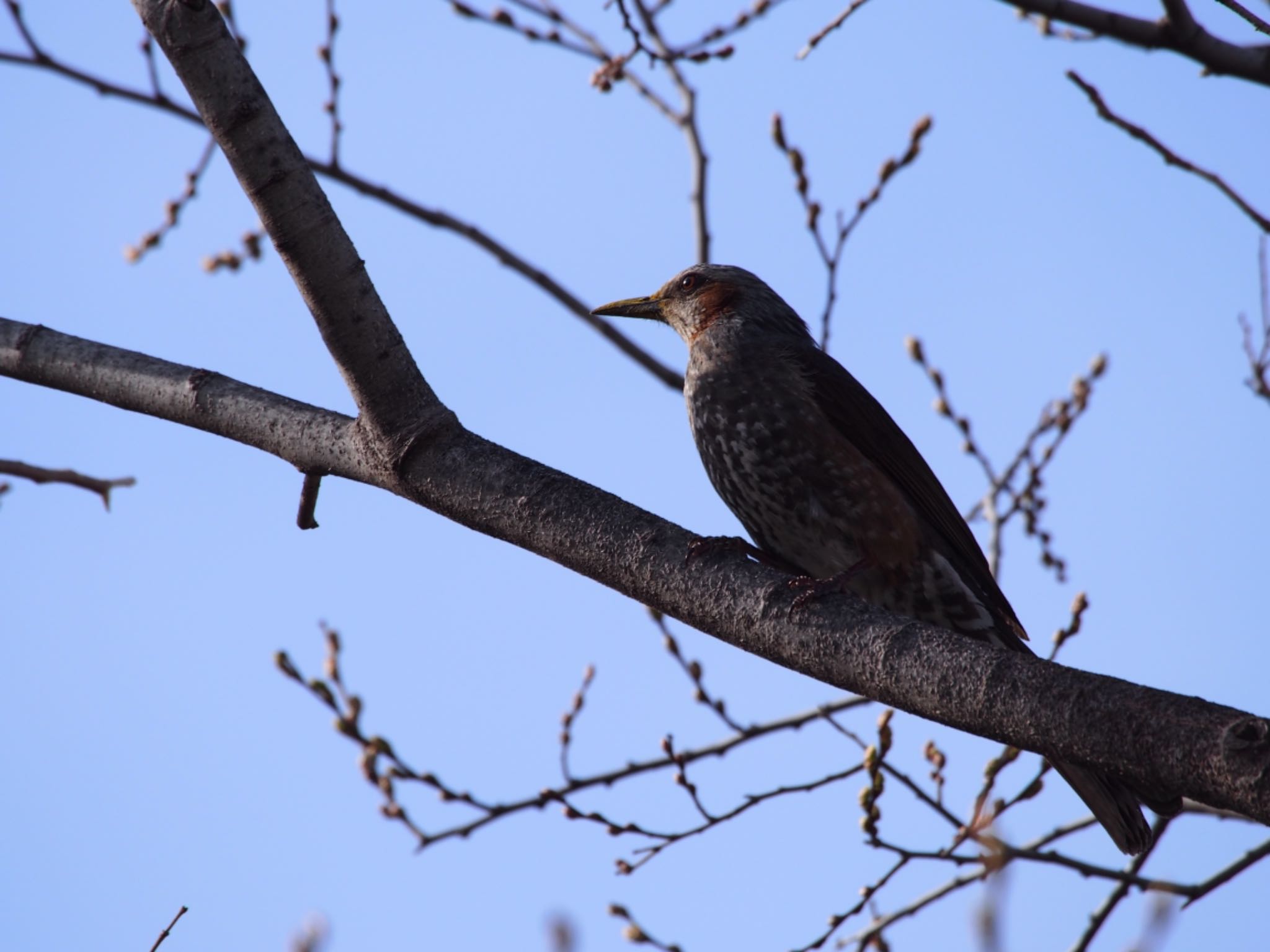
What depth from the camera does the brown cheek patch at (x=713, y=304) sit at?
5121 millimetres

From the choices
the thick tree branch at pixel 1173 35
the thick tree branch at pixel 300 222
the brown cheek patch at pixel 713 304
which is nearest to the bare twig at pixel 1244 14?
the thick tree branch at pixel 1173 35

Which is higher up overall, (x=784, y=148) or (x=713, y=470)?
(x=784, y=148)

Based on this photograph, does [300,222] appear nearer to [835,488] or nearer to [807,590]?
[807,590]

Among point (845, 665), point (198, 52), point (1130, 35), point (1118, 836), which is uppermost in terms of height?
point (198, 52)

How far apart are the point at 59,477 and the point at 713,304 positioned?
314 centimetres

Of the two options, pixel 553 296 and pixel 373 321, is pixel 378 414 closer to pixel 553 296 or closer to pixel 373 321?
pixel 373 321

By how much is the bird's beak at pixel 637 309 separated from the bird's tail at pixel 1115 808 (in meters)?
2.70

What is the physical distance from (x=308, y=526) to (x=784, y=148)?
9.56ft

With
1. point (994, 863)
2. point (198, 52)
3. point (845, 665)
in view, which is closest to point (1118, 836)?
point (994, 863)

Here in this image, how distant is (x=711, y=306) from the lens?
5.19 metres

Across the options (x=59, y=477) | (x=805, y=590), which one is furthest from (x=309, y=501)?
(x=805, y=590)

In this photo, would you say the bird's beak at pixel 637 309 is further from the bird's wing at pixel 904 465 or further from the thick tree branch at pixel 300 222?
the thick tree branch at pixel 300 222

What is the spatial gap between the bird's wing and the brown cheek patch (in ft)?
2.05

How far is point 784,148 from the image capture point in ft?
16.8
